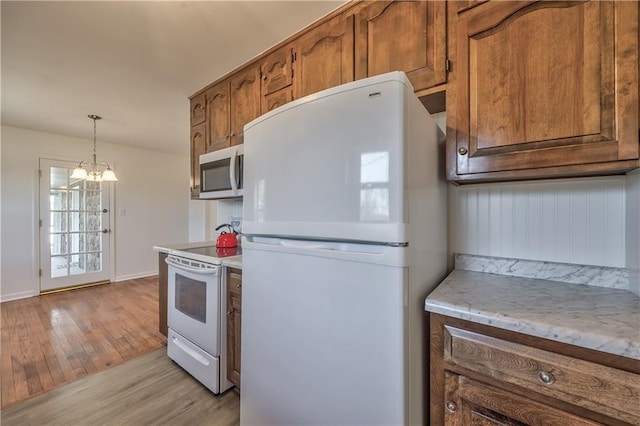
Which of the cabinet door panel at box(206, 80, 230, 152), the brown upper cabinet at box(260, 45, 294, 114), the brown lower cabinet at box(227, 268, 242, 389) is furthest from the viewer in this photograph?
the cabinet door panel at box(206, 80, 230, 152)

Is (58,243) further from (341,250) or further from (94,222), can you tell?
(341,250)

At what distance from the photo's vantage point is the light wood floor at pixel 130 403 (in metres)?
1.54

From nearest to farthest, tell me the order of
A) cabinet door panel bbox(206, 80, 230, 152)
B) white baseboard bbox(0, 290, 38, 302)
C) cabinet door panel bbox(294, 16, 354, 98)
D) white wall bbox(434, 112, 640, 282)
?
white wall bbox(434, 112, 640, 282) < cabinet door panel bbox(294, 16, 354, 98) < cabinet door panel bbox(206, 80, 230, 152) < white baseboard bbox(0, 290, 38, 302)

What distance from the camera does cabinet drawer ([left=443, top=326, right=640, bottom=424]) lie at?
645 millimetres

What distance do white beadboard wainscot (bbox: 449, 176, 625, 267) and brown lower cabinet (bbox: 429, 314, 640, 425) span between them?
64cm

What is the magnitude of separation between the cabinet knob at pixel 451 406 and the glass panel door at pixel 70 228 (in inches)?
208

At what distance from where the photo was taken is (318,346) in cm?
94

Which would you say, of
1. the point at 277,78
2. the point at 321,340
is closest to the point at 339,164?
the point at 321,340

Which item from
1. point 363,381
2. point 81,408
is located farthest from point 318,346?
point 81,408

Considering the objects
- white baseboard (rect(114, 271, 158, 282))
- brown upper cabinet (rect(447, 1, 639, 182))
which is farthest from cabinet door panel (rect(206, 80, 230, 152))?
white baseboard (rect(114, 271, 158, 282))

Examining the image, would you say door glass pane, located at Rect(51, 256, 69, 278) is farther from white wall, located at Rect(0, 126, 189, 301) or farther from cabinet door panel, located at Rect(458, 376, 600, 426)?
cabinet door panel, located at Rect(458, 376, 600, 426)

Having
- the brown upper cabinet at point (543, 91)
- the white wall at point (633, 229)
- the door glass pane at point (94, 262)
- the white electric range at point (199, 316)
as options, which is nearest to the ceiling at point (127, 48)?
the brown upper cabinet at point (543, 91)

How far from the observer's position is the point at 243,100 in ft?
6.84

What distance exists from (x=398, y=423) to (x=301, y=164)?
33.9 inches
